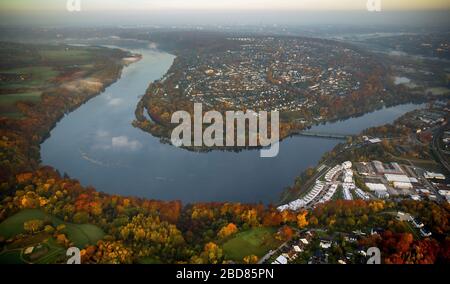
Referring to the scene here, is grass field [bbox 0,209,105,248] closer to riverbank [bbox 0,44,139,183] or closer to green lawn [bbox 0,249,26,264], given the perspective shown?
green lawn [bbox 0,249,26,264]

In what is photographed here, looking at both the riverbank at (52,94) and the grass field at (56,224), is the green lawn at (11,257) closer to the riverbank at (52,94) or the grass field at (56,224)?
the grass field at (56,224)

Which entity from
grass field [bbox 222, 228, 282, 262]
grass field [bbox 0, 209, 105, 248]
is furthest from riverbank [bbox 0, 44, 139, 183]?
grass field [bbox 222, 228, 282, 262]

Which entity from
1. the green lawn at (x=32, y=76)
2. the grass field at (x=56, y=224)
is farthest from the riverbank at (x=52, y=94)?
the grass field at (x=56, y=224)

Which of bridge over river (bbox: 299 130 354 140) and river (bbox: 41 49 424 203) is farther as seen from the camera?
bridge over river (bbox: 299 130 354 140)

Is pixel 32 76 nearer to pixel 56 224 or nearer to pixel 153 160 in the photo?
pixel 153 160
